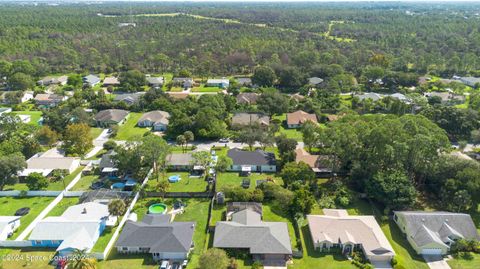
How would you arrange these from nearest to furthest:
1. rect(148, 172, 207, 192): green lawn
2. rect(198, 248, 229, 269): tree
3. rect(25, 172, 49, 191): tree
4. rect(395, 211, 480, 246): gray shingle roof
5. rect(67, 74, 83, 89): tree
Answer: rect(198, 248, 229, 269): tree < rect(395, 211, 480, 246): gray shingle roof < rect(25, 172, 49, 191): tree < rect(148, 172, 207, 192): green lawn < rect(67, 74, 83, 89): tree

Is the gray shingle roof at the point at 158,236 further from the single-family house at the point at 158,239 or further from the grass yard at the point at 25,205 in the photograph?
the grass yard at the point at 25,205

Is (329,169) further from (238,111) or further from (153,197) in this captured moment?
(238,111)

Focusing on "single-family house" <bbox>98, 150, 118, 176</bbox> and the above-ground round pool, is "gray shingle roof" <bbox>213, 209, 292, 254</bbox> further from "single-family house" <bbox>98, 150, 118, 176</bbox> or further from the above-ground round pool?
"single-family house" <bbox>98, 150, 118, 176</bbox>

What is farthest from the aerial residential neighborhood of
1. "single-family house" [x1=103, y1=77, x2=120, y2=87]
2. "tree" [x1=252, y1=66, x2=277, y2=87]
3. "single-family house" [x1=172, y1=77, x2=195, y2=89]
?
"single-family house" [x1=172, y1=77, x2=195, y2=89]

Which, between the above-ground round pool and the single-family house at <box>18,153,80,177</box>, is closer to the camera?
the above-ground round pool

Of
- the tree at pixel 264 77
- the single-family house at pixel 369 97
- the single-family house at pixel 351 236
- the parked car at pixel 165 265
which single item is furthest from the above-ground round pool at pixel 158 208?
the tree at pixel 264 77

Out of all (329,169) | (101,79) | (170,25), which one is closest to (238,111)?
(329,169)

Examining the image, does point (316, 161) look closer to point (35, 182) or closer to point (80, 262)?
point (80, 262)
